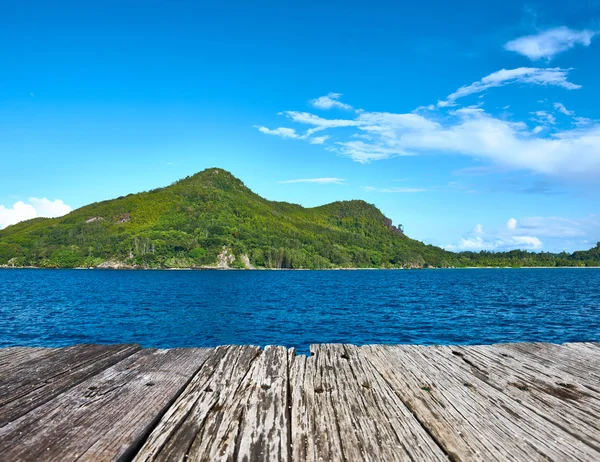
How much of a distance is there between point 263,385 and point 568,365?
326 centimetres

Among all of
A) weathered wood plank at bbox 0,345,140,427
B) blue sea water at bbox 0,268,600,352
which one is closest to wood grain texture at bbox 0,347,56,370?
weathered wood plank at bbox 0,345,140,427

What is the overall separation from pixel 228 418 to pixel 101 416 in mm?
912

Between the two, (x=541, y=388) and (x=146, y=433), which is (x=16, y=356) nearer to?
(x=146, y=433)

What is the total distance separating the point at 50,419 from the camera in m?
2.62

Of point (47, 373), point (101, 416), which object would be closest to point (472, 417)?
point (101, 416)

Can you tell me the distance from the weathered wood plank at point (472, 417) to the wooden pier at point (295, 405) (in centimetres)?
1

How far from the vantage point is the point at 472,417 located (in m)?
2.78

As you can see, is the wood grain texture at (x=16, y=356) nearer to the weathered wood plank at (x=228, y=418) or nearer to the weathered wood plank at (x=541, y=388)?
the weathered wood plank at (x=228, y=418)

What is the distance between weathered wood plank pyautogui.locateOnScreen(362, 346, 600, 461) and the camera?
231cm

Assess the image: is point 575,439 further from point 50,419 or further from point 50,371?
point 50,371

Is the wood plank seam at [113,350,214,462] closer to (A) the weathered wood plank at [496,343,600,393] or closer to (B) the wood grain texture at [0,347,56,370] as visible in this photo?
(B) the wood grain texture at [0,347,56,370]

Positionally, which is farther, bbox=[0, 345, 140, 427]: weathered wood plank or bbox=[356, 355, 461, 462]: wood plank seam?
bbox=[0, 345, 140, 427]: weathered wood plank

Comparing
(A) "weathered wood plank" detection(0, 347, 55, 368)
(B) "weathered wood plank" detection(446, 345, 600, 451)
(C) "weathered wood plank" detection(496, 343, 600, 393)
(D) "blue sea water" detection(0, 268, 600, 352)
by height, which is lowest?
(D) "blue sea water" detection(0, 268, 600, 352)

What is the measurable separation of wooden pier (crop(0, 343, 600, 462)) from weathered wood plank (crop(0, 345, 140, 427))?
0.06 ft
